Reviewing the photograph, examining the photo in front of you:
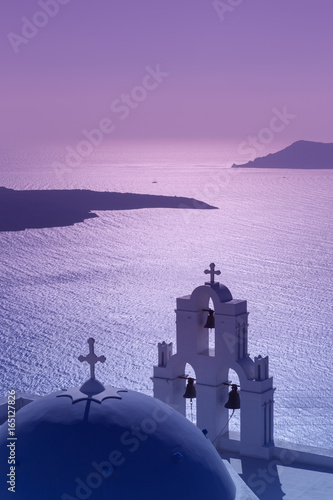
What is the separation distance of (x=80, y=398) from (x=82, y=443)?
1.56ft

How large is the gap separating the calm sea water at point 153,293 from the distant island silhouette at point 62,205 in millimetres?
3110

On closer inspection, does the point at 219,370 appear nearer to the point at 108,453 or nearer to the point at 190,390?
the point at 190,390

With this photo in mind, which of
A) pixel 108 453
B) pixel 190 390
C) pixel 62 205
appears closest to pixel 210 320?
pixel 190 390

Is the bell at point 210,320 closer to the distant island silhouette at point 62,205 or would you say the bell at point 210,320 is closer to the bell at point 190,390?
the bell at point 190,390

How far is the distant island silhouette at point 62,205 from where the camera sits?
72.1 meters

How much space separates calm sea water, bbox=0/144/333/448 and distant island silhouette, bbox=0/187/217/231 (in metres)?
3.11

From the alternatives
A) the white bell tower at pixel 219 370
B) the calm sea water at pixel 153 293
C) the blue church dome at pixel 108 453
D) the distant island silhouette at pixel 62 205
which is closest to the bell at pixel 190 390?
the white bell tower at pixel 219 370

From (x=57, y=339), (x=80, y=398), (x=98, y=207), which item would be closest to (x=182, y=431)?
(x=80, y=398)

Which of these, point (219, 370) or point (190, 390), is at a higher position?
point (219, 370)

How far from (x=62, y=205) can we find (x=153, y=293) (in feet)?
137

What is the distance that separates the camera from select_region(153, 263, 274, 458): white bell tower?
9102 mm

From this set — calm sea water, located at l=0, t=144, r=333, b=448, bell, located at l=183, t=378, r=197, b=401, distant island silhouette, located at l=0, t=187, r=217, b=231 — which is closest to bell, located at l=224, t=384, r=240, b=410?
bell, located at l=183, t=378, r=197, b=401

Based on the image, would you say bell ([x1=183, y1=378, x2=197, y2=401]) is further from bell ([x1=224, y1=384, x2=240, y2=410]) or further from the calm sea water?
the calm sea water

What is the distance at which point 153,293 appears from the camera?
42094 mm
